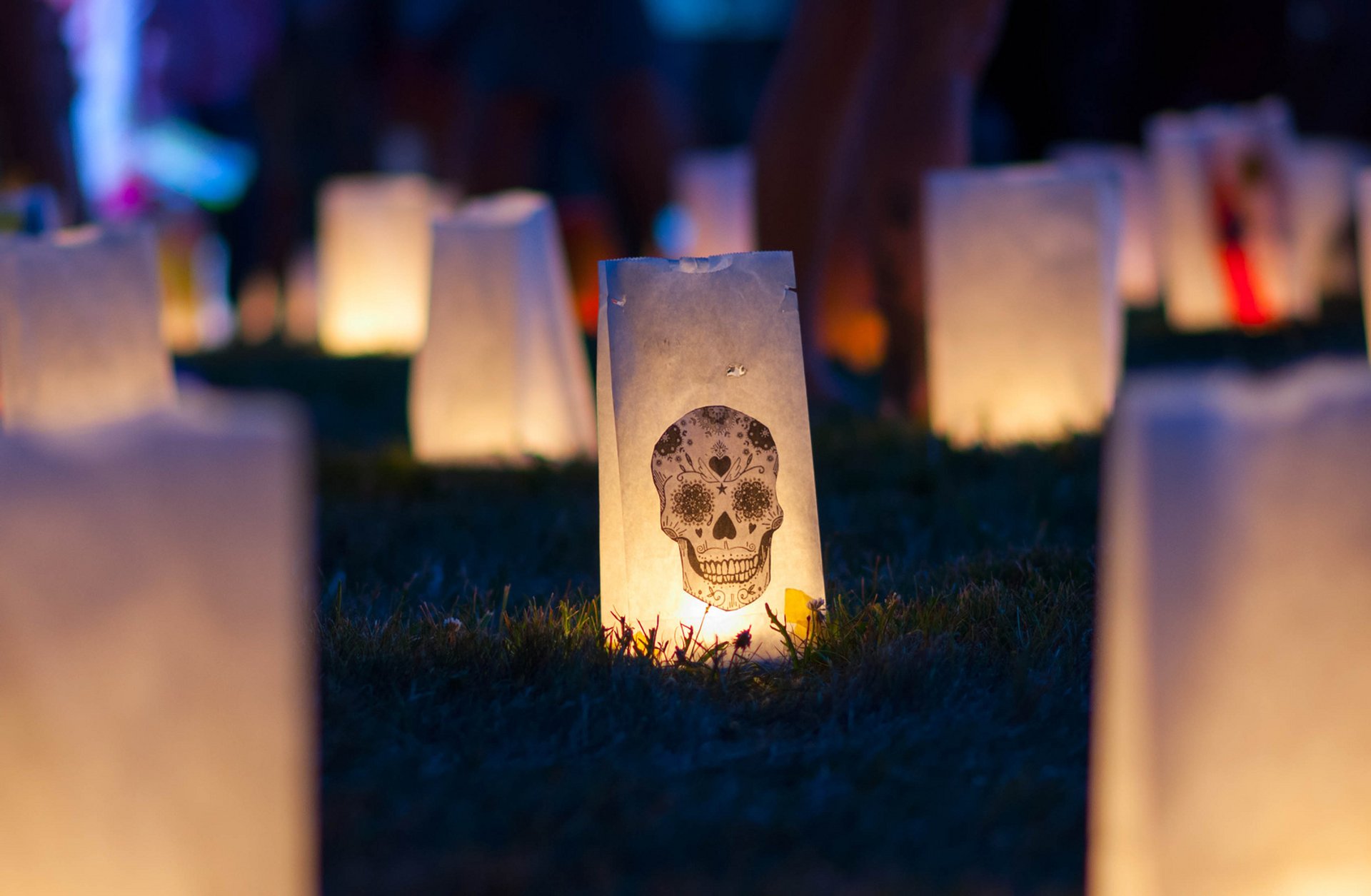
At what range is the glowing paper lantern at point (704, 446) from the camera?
199 cm

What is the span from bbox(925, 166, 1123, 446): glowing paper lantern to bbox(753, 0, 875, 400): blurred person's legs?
2.63 feet

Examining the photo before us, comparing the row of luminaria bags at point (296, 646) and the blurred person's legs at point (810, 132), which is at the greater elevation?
the blurred person's legs at point (810, 132)

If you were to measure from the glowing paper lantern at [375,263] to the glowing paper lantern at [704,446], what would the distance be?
18.1ft

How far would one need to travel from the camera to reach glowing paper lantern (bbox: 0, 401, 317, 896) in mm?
1217

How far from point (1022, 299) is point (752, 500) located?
1983mm

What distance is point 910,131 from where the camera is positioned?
164 inches

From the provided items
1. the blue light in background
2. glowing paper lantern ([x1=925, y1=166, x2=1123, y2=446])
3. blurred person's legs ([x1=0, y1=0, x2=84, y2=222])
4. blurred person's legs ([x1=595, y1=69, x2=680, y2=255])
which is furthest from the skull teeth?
the blue light in background

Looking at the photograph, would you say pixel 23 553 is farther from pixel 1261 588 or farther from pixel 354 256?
pixel 354 256

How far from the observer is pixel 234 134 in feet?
51.9

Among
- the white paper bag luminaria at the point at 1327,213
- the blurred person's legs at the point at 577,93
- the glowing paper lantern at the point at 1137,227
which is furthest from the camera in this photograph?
the glowing paper lantern at the point at 1137,227

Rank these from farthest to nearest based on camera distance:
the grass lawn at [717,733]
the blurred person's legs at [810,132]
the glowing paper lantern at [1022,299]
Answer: the blurred person's legs at [810,132], the glowing paper lantern at [1022,299], the grass lawn at [717,733]

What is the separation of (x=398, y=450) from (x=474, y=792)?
8.30 feet

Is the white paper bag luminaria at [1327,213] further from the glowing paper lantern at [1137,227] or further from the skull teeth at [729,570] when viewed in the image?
the skull teeth at [729,570]

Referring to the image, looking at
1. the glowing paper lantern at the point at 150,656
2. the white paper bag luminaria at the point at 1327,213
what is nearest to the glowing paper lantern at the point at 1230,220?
the white paper bag luminaria at the point at 1327,213
